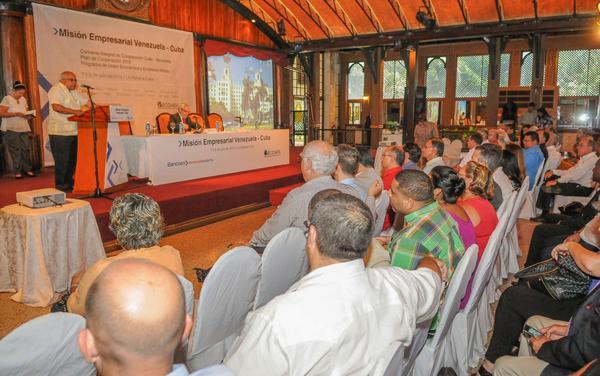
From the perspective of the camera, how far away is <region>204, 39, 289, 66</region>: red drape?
1088 centimetres

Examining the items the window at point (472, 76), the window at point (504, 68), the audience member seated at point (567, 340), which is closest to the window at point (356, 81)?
the window at point (472, 76)

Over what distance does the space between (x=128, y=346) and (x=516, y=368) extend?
172 cm

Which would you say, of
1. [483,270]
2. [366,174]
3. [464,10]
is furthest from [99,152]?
[464,10]

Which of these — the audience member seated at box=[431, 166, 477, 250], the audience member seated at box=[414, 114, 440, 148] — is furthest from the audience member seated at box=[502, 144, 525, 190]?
the audience member seated at box=[414, 114, 440, 148]

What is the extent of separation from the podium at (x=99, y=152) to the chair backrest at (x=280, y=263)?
151 inches

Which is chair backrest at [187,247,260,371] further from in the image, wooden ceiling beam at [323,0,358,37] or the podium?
wooden ceiling beam at [323,0,358,37]

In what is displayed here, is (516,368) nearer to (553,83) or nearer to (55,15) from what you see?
(55,15)

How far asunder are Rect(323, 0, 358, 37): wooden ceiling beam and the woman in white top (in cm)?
885

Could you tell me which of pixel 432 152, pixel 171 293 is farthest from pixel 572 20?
pixel 171 293

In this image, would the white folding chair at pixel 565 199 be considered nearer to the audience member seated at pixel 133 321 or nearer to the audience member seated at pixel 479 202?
the audience member seated at pixel 479 202

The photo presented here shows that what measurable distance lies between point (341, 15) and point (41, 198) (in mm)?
11591

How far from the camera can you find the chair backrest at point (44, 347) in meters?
1.13

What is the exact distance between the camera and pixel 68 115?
536 cm

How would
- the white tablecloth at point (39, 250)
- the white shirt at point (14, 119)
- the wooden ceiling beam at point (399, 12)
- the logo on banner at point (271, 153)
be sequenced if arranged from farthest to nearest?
1. the wooden ceiling beam at point (399, 12)
2. the logo on banner at point (271, 153)
3. the white shirt at point (14, 119)
4. the white tablecloth at point (39, 250)
